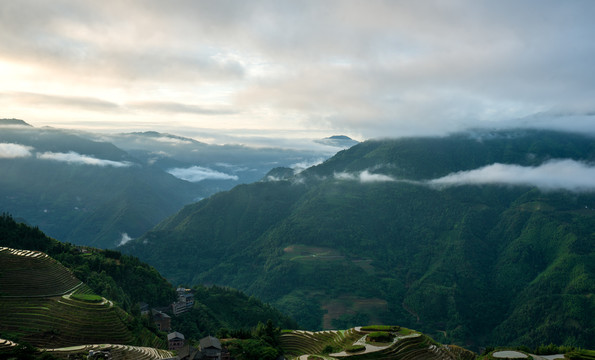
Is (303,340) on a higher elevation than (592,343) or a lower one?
higher

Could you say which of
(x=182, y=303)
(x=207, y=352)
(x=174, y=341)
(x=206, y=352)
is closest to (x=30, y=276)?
(x=174, y=341)

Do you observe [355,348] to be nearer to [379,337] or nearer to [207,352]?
[379,337]

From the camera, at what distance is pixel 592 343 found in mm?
146375

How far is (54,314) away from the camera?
64.4 meters

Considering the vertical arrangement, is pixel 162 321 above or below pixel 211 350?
below

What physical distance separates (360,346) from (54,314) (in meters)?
47.4

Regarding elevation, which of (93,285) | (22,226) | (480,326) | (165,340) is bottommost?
(480,326)

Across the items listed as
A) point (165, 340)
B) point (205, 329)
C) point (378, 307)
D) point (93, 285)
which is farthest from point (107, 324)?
point (378, 307)

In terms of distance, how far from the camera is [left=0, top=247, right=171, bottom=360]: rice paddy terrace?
194 ft

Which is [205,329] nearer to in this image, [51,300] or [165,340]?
[165,340]

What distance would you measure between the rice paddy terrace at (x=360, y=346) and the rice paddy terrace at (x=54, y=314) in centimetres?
2431

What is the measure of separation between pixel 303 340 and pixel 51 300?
44224 millimetres

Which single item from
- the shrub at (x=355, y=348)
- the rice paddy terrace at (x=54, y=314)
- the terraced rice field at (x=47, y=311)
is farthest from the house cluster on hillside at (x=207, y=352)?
the shrub at (x=355, y=348)

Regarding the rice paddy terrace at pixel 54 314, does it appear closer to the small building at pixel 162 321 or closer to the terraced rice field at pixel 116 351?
the terraced rice field at pixel 116 351
